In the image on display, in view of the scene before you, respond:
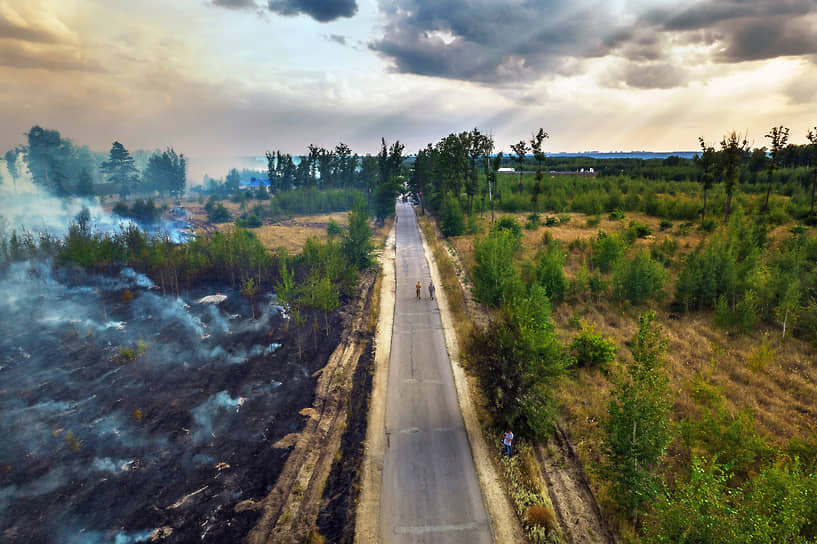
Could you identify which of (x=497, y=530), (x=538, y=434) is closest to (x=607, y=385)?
(x=538, y=434)

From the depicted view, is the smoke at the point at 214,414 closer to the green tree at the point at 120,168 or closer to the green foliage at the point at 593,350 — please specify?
the green foliage at the point at 593,350

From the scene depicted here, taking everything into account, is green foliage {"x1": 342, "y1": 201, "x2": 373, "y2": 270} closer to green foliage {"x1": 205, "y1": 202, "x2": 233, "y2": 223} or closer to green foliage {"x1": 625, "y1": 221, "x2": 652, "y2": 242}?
green foliage {"x1": 625, "y1": 221, "x2": 652, "y2": 242}

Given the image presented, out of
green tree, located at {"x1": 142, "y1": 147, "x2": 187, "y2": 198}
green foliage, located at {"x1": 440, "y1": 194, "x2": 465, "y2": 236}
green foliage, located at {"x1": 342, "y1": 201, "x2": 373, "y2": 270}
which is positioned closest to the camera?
green foliage, located at {"x1": 342, "y1": 201, "x2": 373, "y2": 270}

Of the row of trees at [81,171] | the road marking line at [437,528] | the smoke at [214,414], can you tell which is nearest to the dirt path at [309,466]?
the road marking line at [437,528]

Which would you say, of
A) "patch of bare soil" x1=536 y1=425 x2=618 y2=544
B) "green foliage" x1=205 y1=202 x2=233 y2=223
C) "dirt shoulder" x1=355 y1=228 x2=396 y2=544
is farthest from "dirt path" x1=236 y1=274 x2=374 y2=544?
"green foliage" x1=205 y1=202 x2=233 y2=223

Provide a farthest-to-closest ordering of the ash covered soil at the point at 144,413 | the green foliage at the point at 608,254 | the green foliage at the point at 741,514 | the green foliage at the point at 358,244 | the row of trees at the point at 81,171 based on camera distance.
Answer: the row of trees at the point at 81,171
the green foliage at the point at 358,244
the green foliage at the point at 608,254
the ash covered soil at the point at 144,413
the green foliage at the point at 741,514

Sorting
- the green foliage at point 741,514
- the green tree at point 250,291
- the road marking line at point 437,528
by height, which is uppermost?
the green foliage at point 741,514
